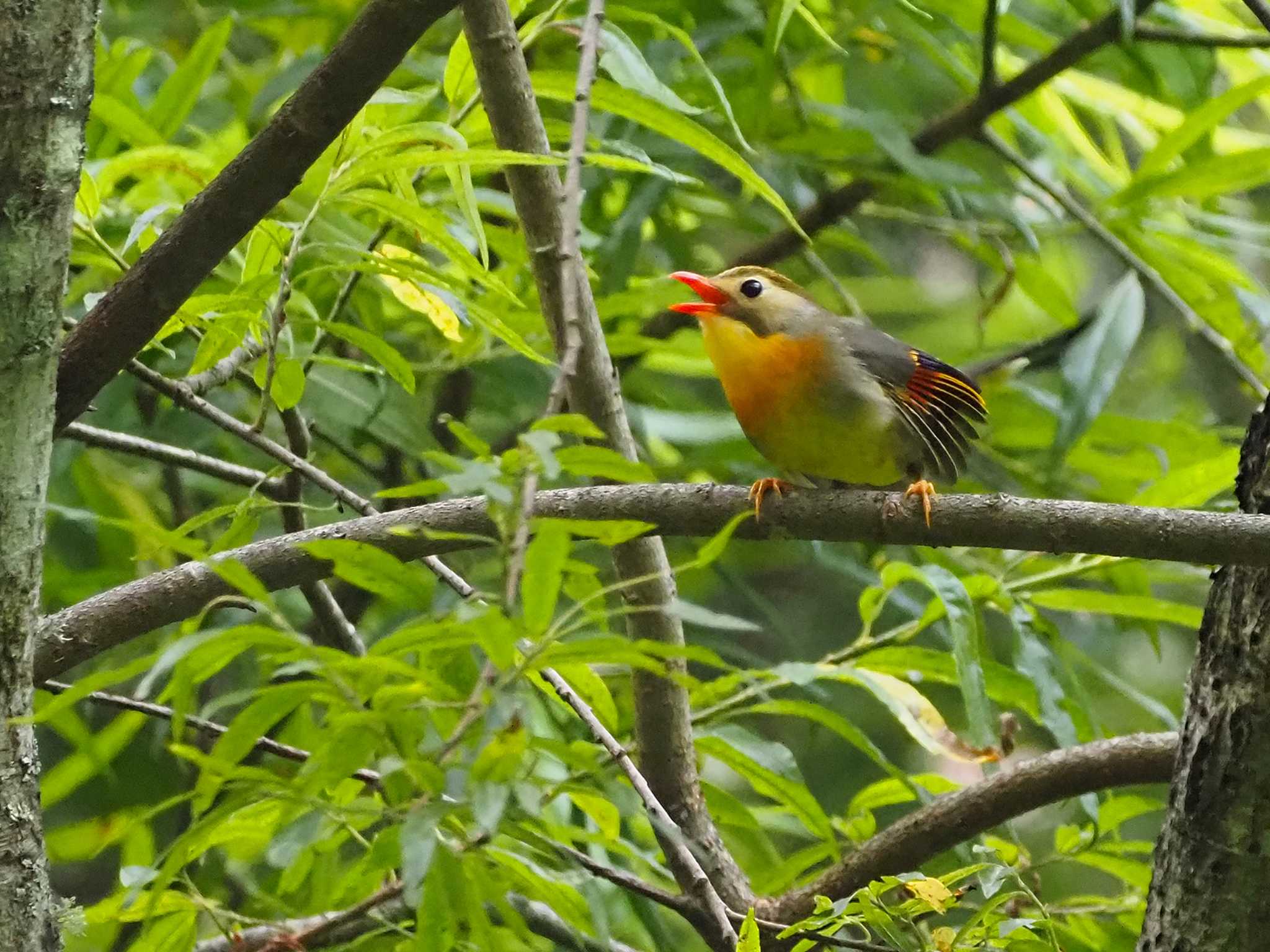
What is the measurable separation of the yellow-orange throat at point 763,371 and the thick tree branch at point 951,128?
0.38 meters

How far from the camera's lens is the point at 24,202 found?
57.6 inches

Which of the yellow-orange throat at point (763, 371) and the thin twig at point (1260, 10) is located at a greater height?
the thin twig at point (1260, 10)

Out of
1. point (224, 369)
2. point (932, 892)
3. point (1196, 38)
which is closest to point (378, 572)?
point (932, 892)

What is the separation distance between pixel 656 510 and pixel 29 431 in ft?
2.32

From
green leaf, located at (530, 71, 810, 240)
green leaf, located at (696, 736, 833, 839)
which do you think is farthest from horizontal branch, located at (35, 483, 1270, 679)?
green leaf, located at (696, 736, 833, 839)

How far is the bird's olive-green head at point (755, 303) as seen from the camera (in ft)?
9.84

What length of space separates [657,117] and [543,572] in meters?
1.14

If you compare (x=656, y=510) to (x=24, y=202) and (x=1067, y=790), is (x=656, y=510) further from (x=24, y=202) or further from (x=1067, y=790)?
(x=1067, y=790)

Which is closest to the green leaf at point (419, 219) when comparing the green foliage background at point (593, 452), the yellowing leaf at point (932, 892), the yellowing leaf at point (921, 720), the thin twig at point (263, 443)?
the green foliage background at point (593, 452)

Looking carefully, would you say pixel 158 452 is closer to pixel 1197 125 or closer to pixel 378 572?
pixel 378 572

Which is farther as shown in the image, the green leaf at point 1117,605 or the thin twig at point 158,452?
the green leaf at point 1117,605

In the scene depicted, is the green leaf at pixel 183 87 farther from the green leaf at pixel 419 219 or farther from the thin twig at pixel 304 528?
the green leaf at pixel 419 219

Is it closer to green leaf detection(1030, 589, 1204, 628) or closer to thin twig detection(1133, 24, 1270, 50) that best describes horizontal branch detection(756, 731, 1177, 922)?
green leaf detection(1030, 589, 1204, 628)

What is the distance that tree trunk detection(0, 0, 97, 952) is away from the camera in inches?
56.4
